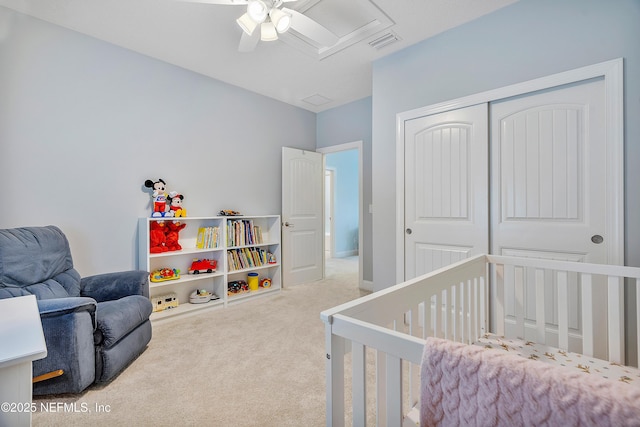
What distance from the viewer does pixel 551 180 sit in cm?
195

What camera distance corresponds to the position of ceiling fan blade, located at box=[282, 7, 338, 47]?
1.77 metres

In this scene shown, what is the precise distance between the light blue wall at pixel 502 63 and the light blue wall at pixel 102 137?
5.77 ft

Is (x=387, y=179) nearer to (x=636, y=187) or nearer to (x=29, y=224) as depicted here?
(x=636, y=187)

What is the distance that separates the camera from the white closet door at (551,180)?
1794mm

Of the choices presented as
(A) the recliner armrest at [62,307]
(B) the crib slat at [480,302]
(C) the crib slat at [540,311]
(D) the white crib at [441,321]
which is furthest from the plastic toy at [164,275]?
(C) the crib slat at [540,311]

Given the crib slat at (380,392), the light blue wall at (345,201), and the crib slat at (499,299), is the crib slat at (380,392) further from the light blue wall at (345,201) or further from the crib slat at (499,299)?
the light blue wall at (345,201)

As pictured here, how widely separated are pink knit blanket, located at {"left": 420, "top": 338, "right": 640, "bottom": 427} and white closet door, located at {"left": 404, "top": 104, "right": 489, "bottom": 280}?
75.3 inches

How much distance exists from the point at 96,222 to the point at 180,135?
1.14 metres

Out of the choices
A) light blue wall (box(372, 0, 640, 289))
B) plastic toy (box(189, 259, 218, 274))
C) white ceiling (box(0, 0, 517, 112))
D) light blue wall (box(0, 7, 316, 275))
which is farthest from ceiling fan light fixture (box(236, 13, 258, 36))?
plastic toy (box(189, 259, 218, 274))

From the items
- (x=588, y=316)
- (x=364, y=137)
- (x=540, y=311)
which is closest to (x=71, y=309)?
(x=540, y=311)

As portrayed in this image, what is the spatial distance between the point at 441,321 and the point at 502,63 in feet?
6.42

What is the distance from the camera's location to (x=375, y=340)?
0.71 meters

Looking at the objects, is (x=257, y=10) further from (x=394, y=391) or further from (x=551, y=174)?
(x=551, y=174)

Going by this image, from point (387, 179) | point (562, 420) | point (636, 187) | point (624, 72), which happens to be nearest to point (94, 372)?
point (562, 420)
